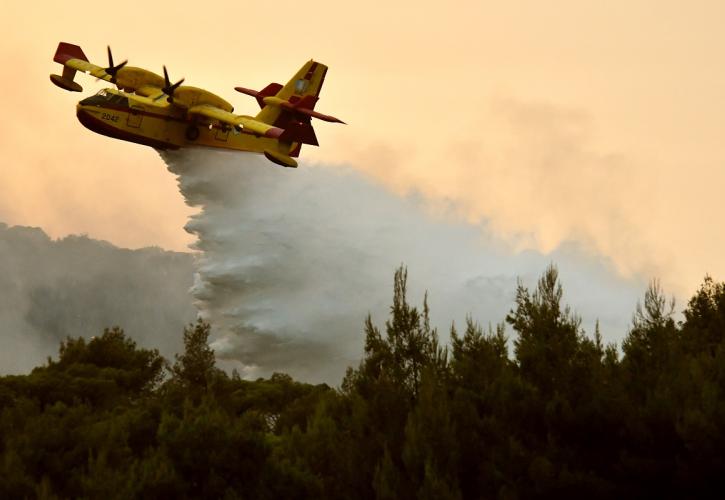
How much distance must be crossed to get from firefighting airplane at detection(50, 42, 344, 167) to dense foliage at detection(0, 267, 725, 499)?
19.8 m

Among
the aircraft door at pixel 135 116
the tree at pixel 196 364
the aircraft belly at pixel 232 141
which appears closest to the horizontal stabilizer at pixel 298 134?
the aircraft belly at pixel 232 141

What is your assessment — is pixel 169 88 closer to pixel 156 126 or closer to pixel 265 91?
pixel 156 126

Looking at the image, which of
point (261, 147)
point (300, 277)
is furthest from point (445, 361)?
point (300, 277)

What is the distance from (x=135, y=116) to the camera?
61750 millimetres

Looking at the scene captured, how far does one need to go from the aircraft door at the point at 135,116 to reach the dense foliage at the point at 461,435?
20.0m

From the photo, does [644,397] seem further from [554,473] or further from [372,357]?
[372,357]

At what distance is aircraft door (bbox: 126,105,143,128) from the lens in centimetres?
6156

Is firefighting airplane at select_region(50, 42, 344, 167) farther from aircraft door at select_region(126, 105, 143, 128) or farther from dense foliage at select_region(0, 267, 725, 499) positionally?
dense foliage at select_region(0, 267, 725, 499)

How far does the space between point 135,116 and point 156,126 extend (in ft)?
5.18

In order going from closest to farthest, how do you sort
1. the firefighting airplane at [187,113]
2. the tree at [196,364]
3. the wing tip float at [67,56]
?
the tree at [196,364] < the firefighting airplane at [187,113] < the wing tip float at [67,56]

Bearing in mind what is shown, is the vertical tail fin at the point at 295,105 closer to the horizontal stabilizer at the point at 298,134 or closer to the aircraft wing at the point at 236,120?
the horizontal stabilizer at the point at 298,134

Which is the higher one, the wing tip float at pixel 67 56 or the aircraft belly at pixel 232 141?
the wing tip float at pixel 67 56

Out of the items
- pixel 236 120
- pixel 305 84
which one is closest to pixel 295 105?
pixel 305 84

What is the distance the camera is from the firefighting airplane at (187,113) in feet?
201
